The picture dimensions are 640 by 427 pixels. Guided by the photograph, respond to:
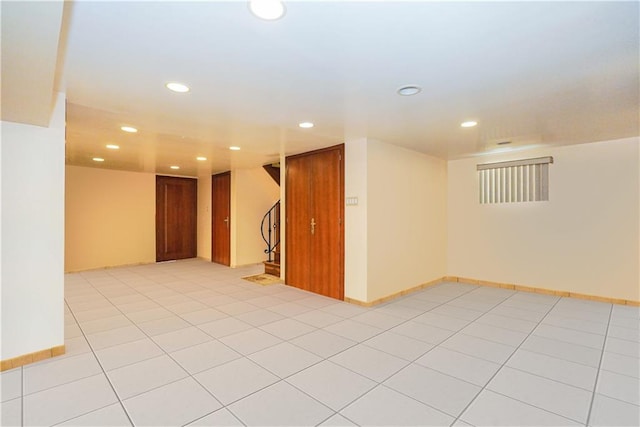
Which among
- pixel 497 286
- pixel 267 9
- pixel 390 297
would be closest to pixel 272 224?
pixel 390 297

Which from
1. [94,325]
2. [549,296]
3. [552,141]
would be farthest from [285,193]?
[549,296]

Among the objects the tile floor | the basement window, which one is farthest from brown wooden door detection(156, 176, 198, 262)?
the basement window

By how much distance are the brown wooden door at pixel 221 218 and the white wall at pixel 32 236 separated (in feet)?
15.2

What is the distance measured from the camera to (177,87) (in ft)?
8.14

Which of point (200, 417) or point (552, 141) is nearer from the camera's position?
point (200, 417)

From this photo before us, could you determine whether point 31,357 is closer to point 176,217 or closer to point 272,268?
point 272,268

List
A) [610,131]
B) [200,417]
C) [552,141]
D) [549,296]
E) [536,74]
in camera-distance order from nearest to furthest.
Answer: [200,417] < [536,74] < [610,131] < [552,141] < [549,296]

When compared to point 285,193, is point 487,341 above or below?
below

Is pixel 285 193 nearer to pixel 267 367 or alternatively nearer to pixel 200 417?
pixel 267 367

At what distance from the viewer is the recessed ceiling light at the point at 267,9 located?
1462 mm

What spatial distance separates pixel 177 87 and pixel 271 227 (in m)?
5.48

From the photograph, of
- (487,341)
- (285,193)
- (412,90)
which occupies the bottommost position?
(487,341)

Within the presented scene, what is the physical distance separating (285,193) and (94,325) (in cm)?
321

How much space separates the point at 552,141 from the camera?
4.32 m
